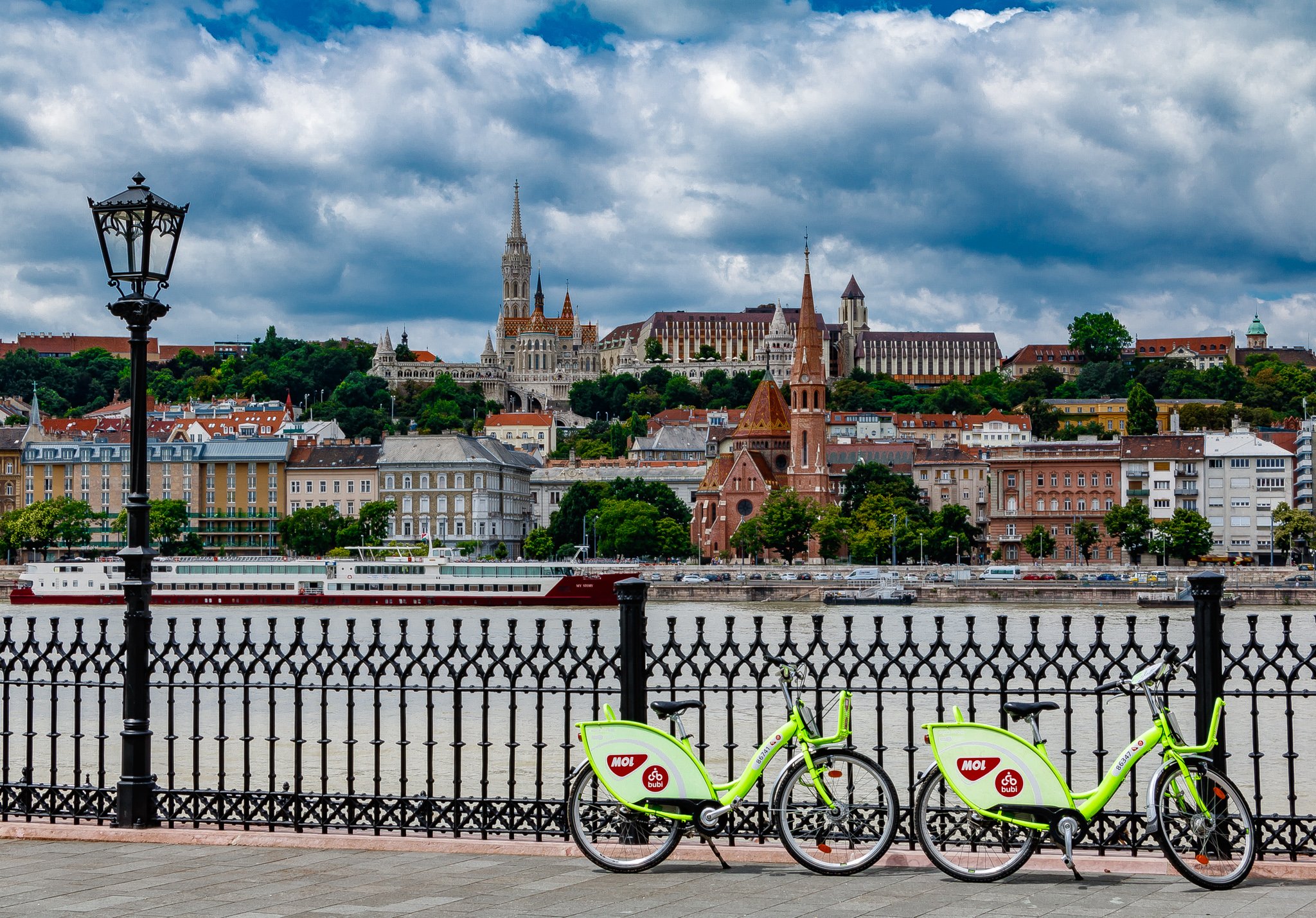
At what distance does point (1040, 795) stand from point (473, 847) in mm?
3167

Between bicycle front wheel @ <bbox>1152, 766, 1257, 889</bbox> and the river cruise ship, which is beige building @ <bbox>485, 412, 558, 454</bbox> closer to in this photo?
the river cruise ship

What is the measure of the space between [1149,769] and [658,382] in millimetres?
169003

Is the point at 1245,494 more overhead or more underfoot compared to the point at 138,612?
more overhead

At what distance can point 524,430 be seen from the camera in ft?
554

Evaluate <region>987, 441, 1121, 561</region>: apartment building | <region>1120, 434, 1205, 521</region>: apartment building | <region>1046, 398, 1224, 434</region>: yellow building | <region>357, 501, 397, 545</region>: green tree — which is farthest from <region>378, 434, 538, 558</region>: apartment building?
<region>1046, 398, 1224, 434</region>: yellow building

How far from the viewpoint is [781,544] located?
359 feet

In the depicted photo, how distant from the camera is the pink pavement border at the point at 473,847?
9.06 metres

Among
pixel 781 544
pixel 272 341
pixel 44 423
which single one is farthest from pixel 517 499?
pixel 272 341

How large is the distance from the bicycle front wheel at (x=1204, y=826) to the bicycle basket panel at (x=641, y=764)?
7.67 feet

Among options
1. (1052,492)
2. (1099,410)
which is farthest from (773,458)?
(1099,410)

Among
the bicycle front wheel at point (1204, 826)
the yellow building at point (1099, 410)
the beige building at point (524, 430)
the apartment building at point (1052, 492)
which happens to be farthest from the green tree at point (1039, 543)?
Answer: the bicycle front wheel at point (1204, 826)

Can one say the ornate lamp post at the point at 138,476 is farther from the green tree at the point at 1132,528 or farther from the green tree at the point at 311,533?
the green tree at the point at 311,533

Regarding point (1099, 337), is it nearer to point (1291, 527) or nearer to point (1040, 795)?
point (1291, 527)

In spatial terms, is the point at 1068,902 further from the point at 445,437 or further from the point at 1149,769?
the point at 445,437
